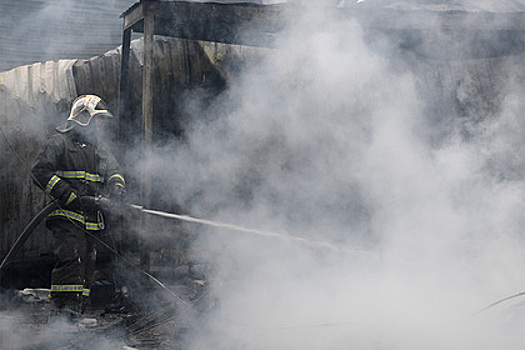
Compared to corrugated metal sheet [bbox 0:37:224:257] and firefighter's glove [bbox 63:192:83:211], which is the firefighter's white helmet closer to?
firefighter's glove [bbox 63:192:83:211]

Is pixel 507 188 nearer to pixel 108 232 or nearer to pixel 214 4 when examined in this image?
pixel 214 4

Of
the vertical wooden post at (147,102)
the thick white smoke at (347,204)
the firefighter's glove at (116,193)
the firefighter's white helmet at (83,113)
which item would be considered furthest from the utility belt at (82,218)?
the thick white smoke at (347,204)

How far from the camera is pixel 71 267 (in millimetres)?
4102

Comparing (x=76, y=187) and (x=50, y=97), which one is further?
(x=50, y=97)

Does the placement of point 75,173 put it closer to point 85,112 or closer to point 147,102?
point 85,112

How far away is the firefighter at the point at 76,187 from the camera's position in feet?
13.4

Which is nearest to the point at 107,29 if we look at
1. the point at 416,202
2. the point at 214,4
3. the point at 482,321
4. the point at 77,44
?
the point at 77,44

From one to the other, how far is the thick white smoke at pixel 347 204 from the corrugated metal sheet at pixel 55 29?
16.3 feet

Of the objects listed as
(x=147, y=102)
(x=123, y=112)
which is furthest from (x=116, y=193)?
(x=123, y=112)

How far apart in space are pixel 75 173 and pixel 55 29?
257 inches

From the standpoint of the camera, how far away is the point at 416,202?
4.92 meters

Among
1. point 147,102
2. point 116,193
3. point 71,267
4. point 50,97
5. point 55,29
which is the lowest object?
point 71,267

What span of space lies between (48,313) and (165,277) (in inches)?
61.9

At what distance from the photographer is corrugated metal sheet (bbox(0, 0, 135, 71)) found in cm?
907
